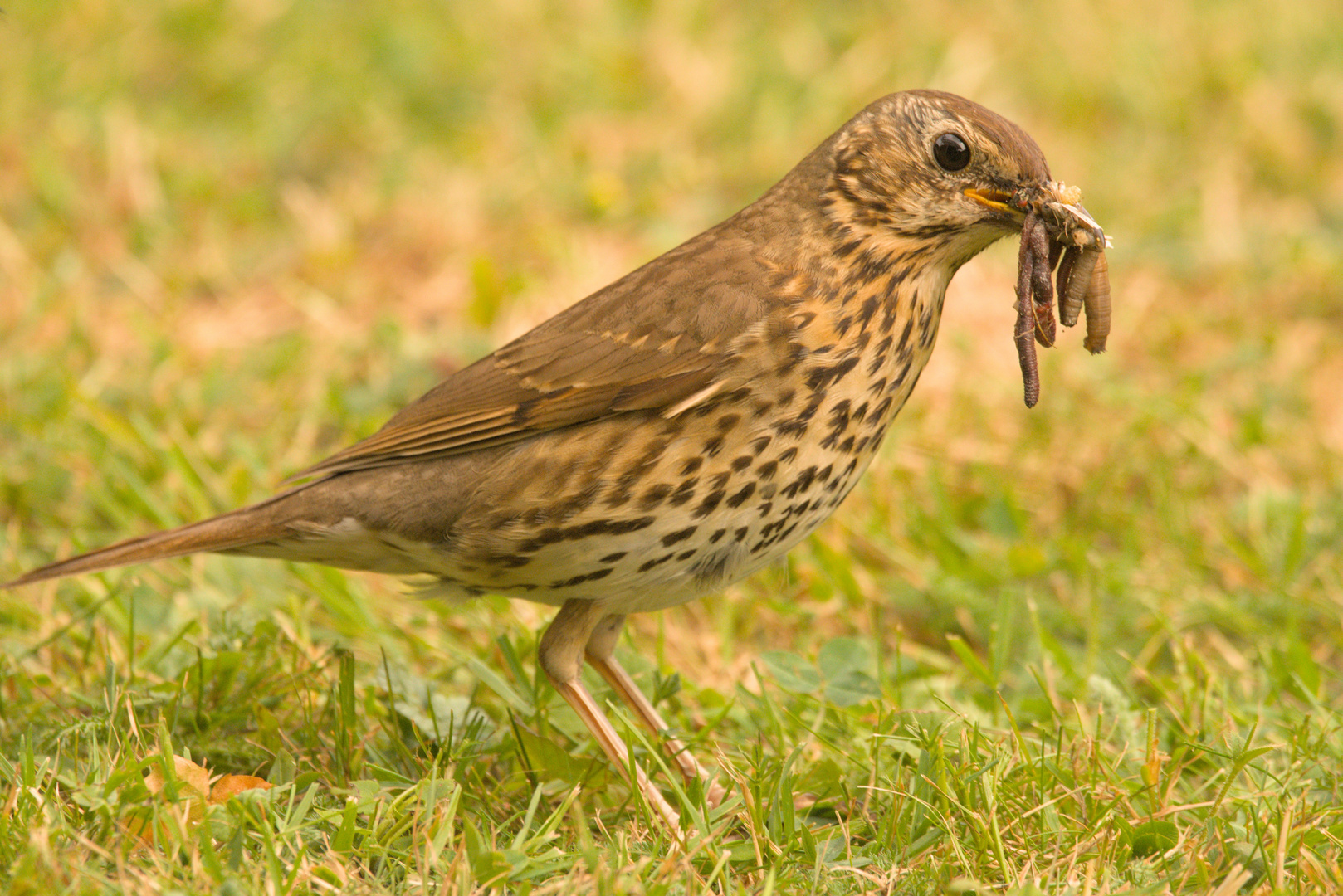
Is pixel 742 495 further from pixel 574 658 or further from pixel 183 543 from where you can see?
pixel 183 543

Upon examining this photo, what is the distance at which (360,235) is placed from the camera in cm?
639

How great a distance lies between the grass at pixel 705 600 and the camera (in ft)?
9.50

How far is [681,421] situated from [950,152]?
2.68 ft

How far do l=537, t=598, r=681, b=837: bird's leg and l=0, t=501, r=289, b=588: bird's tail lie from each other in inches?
25.3

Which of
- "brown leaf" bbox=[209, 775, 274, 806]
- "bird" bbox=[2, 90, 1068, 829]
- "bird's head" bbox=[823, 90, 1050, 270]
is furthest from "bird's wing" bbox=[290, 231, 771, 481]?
"brown leaf" bbox=[209, 775, 274, 806]

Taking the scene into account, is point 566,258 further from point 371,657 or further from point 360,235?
point 371,657

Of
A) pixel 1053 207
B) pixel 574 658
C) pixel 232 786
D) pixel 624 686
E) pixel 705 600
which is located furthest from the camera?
pixel 705 600

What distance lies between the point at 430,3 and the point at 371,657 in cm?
543

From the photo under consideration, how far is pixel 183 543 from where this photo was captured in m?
3.35

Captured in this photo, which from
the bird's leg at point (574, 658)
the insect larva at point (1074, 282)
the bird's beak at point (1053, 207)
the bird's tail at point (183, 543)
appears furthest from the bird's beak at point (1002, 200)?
the bird's tail at point (183, 543)

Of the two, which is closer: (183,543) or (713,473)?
(713,473)

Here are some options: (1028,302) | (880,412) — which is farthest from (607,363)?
(1028,302)

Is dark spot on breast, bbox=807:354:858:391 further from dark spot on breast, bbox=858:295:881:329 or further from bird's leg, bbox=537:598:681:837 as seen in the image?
bird's leg, bbox=537:598:681:837

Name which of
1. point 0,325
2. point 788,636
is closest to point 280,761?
point 788,636
